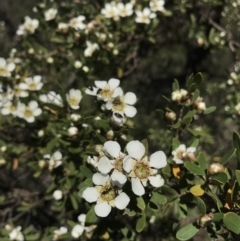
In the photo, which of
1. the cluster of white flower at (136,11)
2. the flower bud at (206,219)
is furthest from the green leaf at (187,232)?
the cluster of white flower at (136,11)

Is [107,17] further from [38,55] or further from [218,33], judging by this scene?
[218,33]

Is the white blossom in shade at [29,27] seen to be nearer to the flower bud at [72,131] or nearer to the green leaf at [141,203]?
the flower bud at [72,131]

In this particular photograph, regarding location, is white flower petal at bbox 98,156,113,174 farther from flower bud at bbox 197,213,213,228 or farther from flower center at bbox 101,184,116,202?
flower bud at bbox 197,213,213,228

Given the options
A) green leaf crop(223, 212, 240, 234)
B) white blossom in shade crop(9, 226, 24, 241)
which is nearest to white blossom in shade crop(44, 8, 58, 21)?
white blossom in shade crop(9, 226, 24, 241)

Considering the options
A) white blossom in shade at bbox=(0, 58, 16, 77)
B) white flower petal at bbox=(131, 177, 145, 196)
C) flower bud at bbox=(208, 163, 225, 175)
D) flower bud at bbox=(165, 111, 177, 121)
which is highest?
white flower petal at bbox=(131, 177, 145, 196)

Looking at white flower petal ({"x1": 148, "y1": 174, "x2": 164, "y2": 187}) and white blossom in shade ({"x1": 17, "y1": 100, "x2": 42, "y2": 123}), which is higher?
white flower petal ({"x1": 148, "y1": 174, "x2": 164, "y2": 187})

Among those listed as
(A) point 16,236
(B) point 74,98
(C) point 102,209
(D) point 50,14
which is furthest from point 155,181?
(D) point 50,14
